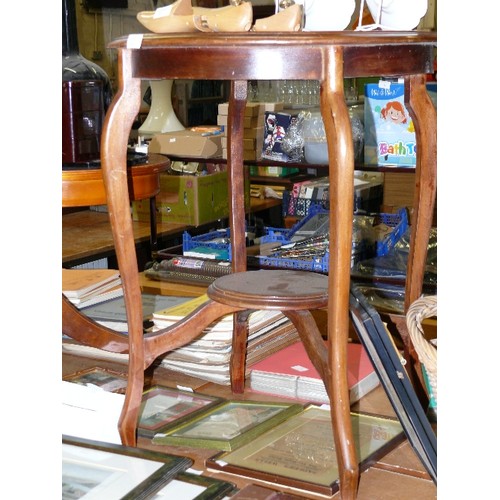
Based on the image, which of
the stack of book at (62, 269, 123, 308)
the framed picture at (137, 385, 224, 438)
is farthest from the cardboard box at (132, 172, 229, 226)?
the framed picture at (137, 385, 224, 438)

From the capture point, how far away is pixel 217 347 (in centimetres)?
203

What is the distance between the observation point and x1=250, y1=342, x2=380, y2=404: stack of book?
74.3 inches

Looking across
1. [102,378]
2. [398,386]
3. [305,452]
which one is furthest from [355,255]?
[398,386]

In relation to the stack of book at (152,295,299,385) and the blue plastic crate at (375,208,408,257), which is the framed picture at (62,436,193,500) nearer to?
the stack of book at (152,295,299,385)

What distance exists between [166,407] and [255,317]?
1.11 ft

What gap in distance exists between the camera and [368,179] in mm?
4223

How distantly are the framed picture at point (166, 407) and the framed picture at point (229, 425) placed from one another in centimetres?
3

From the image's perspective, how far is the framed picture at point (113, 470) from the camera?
1414mm

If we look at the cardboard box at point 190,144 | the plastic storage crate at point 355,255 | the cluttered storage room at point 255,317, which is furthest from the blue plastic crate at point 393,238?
the cardboard box at point 190,144

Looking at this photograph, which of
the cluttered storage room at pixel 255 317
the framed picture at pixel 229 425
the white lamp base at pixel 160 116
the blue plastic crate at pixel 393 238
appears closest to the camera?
the cluttered storage room at pixel 255 317

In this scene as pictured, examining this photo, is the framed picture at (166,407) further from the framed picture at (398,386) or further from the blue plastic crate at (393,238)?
the blue plastic crate at (393,238)

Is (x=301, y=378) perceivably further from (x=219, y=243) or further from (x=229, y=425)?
(x=219, y=243)
